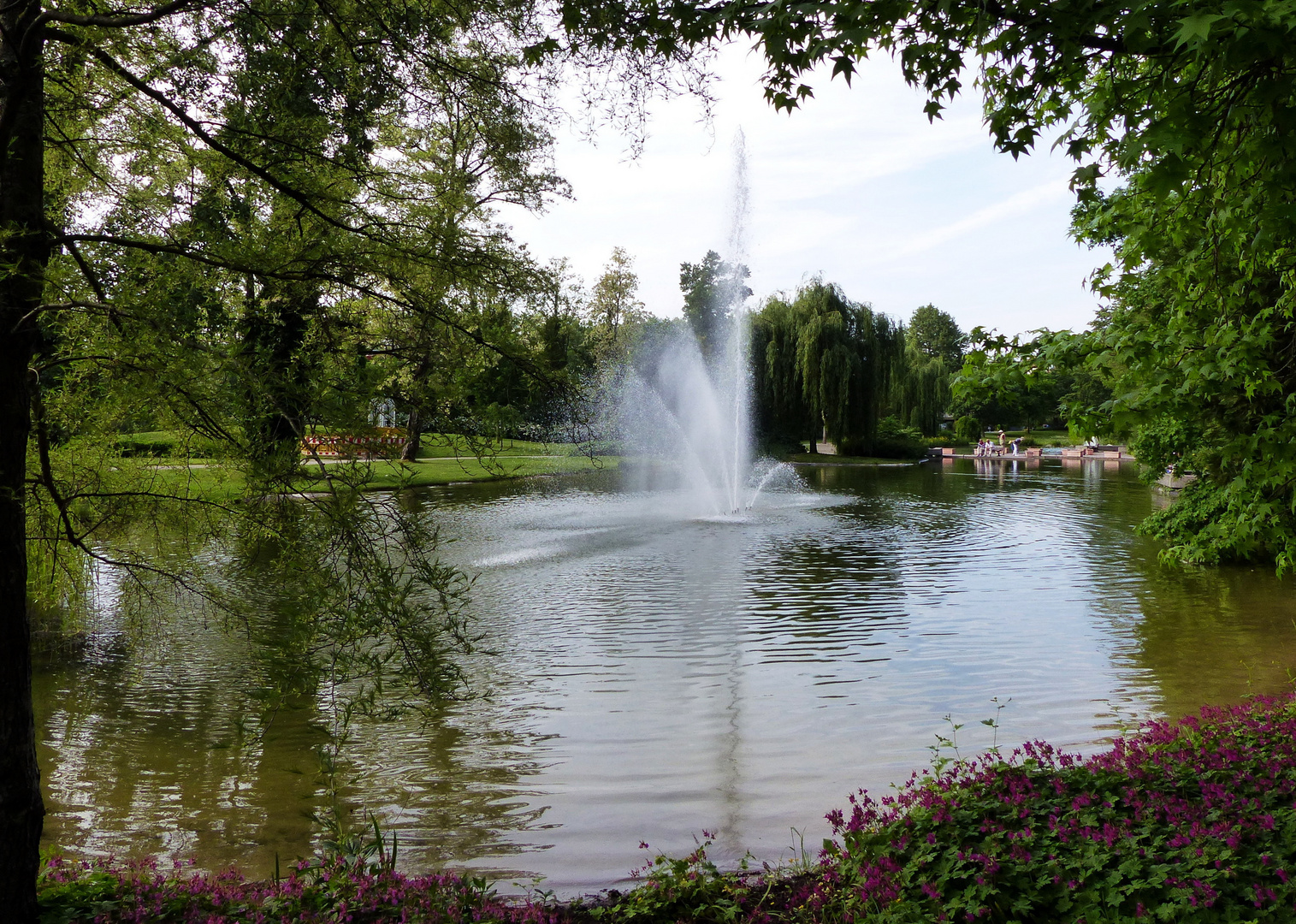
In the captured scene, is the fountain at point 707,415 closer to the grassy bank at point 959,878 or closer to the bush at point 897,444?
the bush at point 897,444

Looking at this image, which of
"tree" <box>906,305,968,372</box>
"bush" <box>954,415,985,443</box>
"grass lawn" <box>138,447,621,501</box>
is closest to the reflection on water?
"grass lawn" <box>138,447,621,501</box>

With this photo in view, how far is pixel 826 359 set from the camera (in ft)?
117

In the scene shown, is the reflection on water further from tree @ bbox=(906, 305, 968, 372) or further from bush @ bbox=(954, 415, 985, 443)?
tree @ bbox=(906, 305, 968, 372)

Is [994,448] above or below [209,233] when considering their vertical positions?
below

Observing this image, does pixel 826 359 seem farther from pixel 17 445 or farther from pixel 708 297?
pixel 17 445

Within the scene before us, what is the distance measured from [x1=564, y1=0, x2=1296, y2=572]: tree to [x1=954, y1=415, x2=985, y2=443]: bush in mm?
54329

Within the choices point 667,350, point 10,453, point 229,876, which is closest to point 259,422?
point 10,453

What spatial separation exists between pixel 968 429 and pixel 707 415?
124 ft

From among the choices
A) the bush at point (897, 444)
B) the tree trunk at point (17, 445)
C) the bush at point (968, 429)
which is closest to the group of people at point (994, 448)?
the bush at point (968, 429)

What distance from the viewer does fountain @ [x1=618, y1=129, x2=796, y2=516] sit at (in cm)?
2405

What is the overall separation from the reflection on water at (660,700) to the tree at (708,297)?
110 ft

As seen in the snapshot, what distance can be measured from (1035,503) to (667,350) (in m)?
24.1

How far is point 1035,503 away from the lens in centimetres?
2230

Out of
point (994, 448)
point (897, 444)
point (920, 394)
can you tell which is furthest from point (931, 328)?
point (897, 444)
